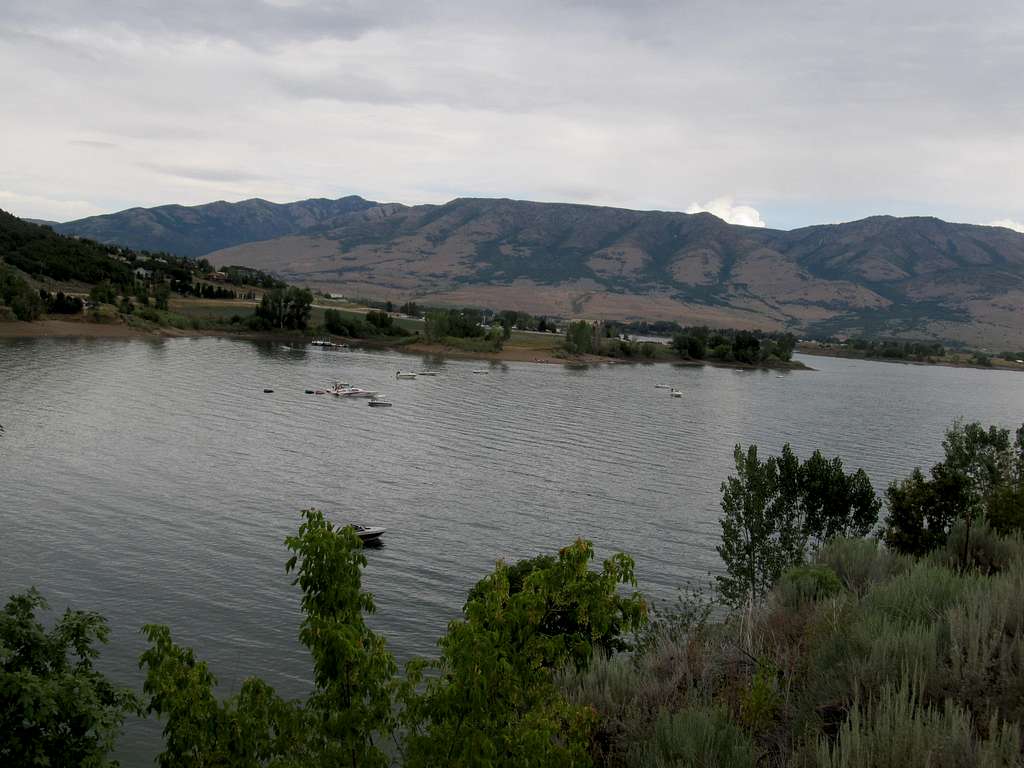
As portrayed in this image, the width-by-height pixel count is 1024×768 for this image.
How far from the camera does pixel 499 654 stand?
945 centimetres

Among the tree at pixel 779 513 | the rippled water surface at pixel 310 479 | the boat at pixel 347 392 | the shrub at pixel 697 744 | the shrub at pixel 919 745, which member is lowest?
the rippled water surface at pixel 310 479

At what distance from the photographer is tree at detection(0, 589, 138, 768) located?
380 inches

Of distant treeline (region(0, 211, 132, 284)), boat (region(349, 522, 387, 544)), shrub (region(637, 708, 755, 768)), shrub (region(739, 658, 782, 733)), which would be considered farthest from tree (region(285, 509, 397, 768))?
distant treeline (region(0, 211, 132, 284))

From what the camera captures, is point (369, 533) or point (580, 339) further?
point (580, 339)

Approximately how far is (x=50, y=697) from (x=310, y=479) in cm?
4044

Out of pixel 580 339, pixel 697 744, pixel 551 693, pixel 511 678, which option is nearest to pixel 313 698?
pixel 511 678

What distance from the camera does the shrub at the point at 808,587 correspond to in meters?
16.6

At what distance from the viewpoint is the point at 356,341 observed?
177750 mm

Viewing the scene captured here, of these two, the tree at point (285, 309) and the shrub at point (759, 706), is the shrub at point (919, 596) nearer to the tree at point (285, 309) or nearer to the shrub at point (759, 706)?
the shrub at point (759, 706)

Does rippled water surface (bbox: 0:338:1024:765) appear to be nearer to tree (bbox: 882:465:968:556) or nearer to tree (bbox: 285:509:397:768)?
tree (bbox: 882:465:968:556)

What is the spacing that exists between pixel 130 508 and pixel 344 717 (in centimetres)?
3511

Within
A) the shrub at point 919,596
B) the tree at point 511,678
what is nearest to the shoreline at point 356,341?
the tree at point 511,678

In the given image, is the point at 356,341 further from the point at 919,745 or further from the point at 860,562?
the point at 919,745

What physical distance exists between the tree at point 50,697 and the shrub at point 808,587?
12.8 metres
